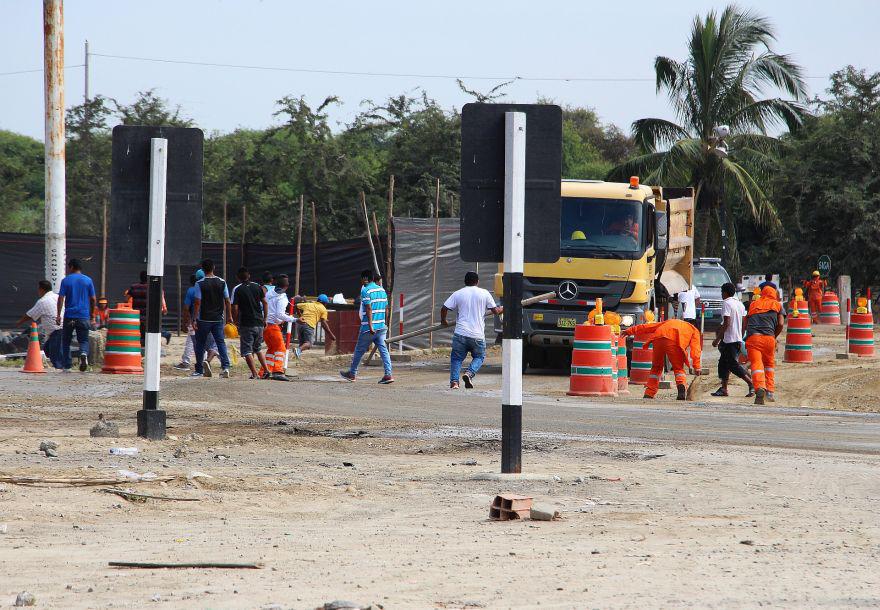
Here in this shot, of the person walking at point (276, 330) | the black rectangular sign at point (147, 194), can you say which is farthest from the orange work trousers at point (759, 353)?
the black rectangular sign at point (147, 194)

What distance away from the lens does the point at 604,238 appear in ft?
73.0

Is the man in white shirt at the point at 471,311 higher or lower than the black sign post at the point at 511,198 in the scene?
lower

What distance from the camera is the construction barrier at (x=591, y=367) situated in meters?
18.1

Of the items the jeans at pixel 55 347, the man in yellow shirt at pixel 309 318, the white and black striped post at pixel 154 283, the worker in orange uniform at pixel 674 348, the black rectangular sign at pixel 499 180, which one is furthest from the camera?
the man in yellow shirt at pixel 309 318

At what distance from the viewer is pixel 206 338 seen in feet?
66.3

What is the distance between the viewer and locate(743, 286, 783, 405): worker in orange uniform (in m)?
18.2

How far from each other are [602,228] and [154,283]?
487 inches

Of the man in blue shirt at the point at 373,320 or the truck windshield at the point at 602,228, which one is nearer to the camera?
the man in blue shirt at the point at 373,320

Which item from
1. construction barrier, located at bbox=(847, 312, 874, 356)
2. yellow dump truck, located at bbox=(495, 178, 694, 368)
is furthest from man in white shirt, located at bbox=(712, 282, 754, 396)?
construction barrier, located at bbox=(847, 312, 874, 356)

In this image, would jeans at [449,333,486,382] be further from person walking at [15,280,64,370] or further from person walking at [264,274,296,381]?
person walking at [15,280,64,370]

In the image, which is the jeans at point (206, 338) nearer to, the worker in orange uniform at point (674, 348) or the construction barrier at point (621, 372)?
the construction barrier at point (621, 372)

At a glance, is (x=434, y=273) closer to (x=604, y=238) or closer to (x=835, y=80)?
(x=604, y=238)

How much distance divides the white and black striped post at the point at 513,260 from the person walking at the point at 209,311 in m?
11.5

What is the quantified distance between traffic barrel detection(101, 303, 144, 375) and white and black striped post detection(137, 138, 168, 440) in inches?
370
